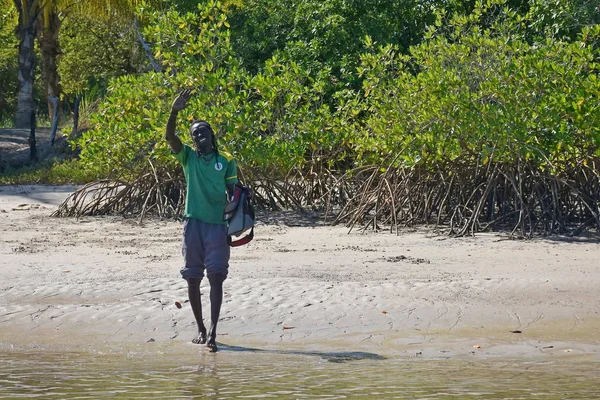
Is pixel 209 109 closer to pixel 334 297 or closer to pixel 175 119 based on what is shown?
pixel 334 297

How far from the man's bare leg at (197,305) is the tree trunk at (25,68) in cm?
1980

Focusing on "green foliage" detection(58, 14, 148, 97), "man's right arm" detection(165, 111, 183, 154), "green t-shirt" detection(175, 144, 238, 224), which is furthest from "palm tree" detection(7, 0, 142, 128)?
"green t-shirt" detection(175, 144, 238, 224)

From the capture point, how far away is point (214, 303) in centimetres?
692

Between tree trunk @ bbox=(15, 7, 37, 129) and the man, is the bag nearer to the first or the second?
the man

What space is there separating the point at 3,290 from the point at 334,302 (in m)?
2.89

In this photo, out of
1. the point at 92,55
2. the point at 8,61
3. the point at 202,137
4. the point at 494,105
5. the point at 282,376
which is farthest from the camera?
the point at 8,61

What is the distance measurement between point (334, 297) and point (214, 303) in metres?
1.63

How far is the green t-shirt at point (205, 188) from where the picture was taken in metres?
6.81

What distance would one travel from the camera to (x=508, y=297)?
8.36 m

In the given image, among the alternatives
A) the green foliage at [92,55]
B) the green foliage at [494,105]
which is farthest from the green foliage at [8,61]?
the green foliage at [494,105]

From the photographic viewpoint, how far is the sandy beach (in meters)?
7.35

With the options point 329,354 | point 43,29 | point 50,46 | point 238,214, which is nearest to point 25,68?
point 50,46

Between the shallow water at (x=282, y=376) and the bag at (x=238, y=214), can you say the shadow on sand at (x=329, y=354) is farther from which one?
the bag at (x=238, y=214)

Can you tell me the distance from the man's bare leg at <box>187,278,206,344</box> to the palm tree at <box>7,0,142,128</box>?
17.9 m
